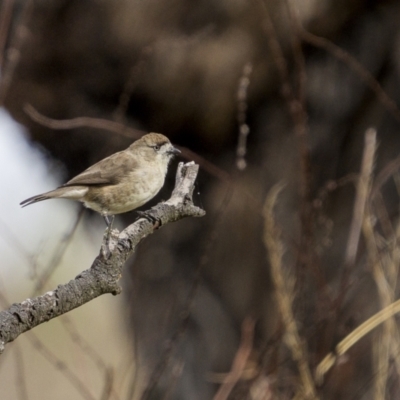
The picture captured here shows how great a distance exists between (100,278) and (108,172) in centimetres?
121

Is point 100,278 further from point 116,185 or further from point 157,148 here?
point 157,148

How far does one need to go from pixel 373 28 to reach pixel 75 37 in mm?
1951

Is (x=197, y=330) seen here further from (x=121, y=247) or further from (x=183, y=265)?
(x=121, y=247)

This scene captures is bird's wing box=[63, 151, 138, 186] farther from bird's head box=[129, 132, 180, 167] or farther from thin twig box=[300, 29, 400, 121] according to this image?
thin twig box=[300, 29, 400, 121]

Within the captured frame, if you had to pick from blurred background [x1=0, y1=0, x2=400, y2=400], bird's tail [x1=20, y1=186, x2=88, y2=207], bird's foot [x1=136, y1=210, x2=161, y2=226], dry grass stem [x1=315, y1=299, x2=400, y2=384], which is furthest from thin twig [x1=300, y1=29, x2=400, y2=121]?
bird's foot [x1=136, y1=210, x2=161, y2=226]

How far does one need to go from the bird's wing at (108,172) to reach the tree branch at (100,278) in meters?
0.67

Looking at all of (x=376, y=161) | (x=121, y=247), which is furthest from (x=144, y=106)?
(x=121, y=247)

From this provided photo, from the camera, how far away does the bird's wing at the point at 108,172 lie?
301 centimetres

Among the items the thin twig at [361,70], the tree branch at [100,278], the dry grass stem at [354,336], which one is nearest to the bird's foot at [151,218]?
the tree branch at [100,278]

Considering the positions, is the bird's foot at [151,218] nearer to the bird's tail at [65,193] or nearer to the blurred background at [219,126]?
the bird's tail at [65,193]

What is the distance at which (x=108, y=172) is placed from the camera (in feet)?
10.2

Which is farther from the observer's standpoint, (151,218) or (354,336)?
(354,336)

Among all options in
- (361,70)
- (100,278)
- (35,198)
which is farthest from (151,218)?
(361,70)

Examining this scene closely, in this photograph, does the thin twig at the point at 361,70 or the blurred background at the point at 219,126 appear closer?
the thin twig at the point at 361,70
